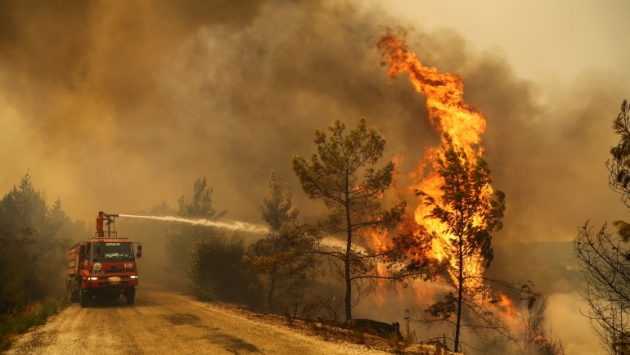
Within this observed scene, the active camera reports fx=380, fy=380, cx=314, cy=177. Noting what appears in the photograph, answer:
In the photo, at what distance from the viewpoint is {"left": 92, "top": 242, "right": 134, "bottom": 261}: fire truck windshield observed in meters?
20.3

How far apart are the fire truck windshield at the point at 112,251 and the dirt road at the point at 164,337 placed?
3.25m

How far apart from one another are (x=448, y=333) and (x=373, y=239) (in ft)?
96.9

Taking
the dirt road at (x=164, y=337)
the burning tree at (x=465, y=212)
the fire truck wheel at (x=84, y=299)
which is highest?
the burning tree at (x=465, y=212)

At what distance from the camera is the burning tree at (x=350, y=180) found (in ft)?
64.0

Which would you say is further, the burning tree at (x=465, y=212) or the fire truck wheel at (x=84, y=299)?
the fire truck wheel at (x=84, y=299)

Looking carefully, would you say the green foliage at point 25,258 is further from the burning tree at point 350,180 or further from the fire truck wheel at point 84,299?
the burning tree at point 350,180

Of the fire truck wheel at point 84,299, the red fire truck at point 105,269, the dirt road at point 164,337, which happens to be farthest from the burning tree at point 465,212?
the fire truck wheel at point 84,299

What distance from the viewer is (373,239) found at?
87.9ft

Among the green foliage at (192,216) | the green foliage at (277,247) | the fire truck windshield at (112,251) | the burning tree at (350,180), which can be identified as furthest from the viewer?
the green foliage at (192,216)

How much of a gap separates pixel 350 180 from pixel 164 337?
1145cm

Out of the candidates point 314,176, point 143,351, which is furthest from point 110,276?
point 314,176

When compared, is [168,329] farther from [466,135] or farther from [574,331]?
[574,331]

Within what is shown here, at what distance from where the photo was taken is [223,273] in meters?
33.1

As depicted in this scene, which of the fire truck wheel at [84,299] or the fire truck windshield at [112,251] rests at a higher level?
the fire truck windshield at [112,251]
